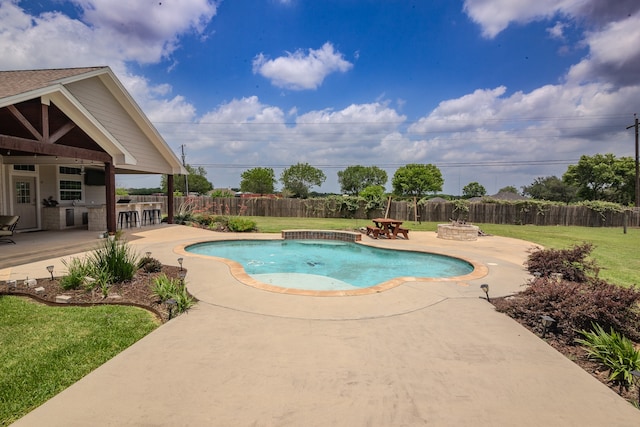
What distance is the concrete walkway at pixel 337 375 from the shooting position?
2375mm

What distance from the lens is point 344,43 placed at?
17.1 meters

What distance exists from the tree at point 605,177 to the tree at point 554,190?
3.12 meters

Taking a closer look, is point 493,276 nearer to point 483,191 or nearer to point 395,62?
point 395,62

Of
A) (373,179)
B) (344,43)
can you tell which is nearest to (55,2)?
(344,43)

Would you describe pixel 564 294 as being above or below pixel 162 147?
below

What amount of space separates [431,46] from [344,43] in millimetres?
4745

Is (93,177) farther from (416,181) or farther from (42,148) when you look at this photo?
(416,181)

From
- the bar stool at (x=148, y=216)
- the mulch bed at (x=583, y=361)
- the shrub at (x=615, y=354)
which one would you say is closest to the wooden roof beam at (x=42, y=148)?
the bar stool at (x=148, y=216)

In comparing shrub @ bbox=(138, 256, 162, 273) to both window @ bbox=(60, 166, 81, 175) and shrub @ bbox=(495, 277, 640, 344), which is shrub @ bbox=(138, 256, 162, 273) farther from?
window @ bbox=(60, 166, 81, 175)

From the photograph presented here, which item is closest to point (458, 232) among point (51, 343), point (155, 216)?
point (51, 343)

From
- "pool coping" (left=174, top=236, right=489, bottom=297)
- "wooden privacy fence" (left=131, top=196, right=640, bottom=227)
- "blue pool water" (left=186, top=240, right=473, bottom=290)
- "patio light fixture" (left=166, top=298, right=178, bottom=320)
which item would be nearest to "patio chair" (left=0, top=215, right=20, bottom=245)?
"blue pool water" (left=186, top=240, right=473, bottom=290)

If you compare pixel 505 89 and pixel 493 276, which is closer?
pixel 493 276

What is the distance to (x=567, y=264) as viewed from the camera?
22.0ft

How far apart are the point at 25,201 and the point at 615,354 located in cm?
1641
